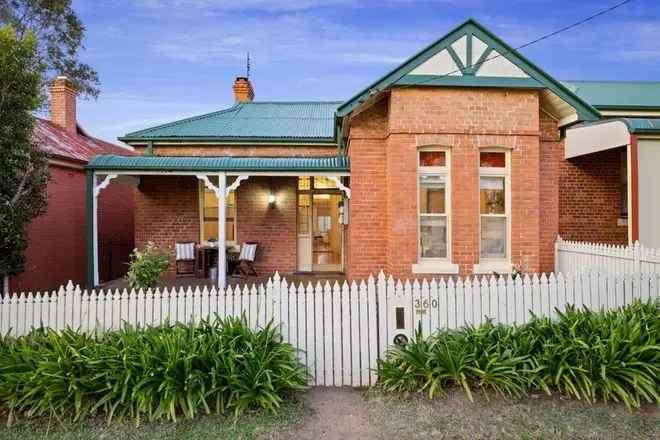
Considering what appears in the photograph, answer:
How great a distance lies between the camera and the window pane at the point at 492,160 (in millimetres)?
8305

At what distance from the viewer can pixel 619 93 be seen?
12688 millimetres

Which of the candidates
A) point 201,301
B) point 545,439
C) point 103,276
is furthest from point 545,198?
point 103,276

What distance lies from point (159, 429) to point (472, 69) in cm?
768

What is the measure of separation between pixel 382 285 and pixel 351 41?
11.8m

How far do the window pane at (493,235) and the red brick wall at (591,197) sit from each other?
3224 millimetres

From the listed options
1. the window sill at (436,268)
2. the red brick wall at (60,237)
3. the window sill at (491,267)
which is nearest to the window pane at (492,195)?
the window sill at (491,267)

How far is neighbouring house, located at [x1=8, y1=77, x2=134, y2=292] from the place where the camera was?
1050 centimetres

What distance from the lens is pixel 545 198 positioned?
28.3 feet

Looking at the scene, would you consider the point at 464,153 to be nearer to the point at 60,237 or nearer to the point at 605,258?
the point at 605,258

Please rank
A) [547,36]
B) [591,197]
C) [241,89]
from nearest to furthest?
[547,36], [591,197], [241,89]

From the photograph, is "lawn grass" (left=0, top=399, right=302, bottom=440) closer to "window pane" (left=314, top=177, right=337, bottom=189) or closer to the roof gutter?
"window pane" (left=314, top=177, right=337, bottom=189)

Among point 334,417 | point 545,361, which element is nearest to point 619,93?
point 545,361

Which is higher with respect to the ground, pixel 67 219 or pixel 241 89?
pixel 241 89

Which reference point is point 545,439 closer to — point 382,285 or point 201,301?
point 382,285
